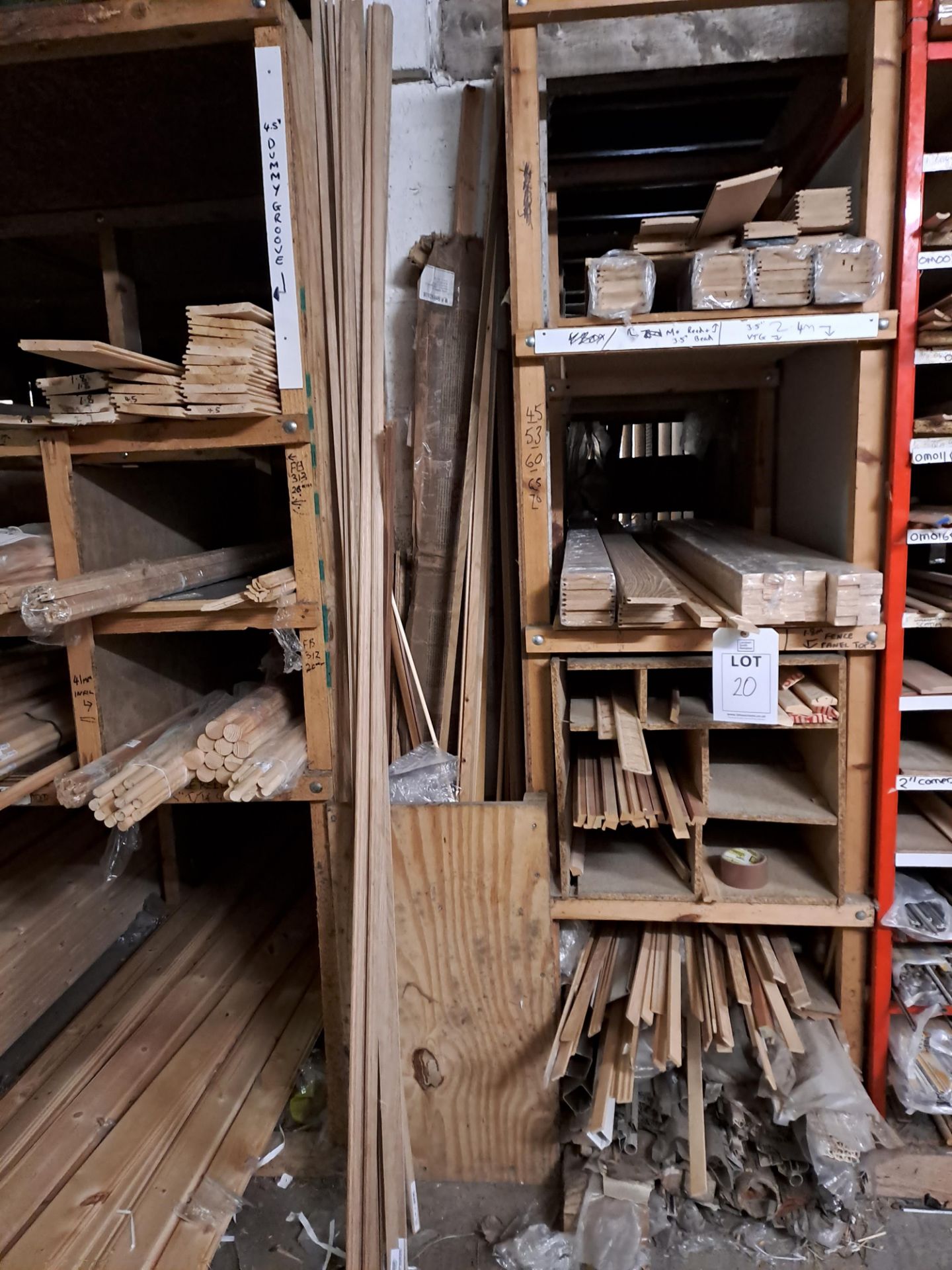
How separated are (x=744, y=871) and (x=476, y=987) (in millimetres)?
650

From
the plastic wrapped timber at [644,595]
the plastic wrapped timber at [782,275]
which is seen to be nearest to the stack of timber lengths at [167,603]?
the plastic wrapped timber at [644,595]

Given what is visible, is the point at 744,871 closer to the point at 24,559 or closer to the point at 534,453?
the point at 534,453

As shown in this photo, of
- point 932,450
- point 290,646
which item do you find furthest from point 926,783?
point 290,646

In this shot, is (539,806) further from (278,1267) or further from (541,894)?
(278,1267)

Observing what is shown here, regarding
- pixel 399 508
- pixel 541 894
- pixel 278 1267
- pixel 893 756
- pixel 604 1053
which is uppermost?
pixel 399 508

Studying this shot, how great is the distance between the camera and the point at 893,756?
1536mm

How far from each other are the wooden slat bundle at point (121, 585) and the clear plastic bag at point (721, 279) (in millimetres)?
1231

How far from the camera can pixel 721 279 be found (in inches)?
54.8

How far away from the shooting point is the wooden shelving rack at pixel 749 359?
139 cm

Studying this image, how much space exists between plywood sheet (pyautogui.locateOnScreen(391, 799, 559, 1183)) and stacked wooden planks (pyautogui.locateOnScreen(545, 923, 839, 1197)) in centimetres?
11

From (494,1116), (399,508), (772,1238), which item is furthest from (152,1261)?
(399,508)

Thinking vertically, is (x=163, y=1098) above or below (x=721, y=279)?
below

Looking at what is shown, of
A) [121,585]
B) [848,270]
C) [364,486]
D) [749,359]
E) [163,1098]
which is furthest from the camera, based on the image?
[749,359]

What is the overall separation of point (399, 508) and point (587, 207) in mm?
1401
